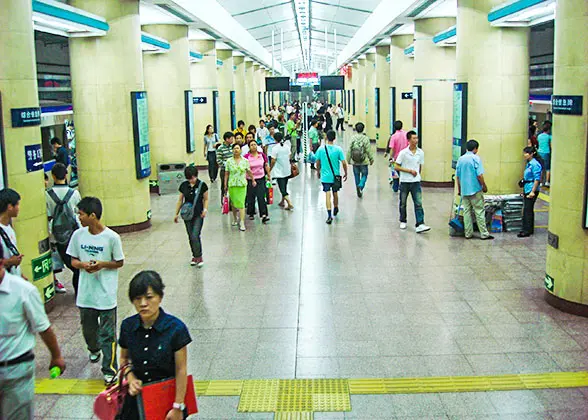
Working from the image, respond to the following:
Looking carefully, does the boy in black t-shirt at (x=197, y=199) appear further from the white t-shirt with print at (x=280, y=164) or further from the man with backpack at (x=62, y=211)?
the white t-shirt with print at (x=280, y=164)

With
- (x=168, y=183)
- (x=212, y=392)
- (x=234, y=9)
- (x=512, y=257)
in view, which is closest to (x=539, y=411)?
(x=212, y=392)

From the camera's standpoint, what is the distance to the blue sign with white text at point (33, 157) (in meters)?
7.26

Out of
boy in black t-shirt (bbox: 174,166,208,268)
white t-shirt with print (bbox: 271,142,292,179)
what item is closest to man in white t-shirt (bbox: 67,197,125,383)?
boy in black t-shirt (bbox: 174,166,208,268)

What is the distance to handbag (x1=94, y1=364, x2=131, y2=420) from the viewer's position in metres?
3.58

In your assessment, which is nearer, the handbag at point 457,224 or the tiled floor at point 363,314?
the tiled floor at point 363,314

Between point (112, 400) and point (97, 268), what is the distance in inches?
77.5

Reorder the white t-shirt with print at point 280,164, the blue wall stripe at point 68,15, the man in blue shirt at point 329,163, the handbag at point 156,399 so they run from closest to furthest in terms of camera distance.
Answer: the handbag at point 156,399 < the blue wall stripe at point 68,15 < the man in blue shirt at point 329,163 < the white t-shirt with print at point 280,164

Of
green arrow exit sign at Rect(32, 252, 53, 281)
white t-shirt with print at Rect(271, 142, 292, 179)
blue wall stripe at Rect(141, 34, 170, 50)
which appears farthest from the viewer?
blue wall stripe at Rect(141, 34, 170, 50)

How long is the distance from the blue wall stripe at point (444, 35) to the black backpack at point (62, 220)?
9.40 metres

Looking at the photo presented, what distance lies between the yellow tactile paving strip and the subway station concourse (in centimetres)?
2

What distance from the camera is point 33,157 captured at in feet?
24.2

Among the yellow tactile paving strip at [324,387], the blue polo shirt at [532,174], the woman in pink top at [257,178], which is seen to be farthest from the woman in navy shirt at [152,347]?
the woman in pink top at [257,178]

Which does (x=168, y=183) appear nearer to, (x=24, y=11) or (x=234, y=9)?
(x=234, y=9)

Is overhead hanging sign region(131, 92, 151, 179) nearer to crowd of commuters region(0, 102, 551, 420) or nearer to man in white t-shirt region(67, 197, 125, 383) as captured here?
crowd of commuters region(0, 102, 551, 420)
